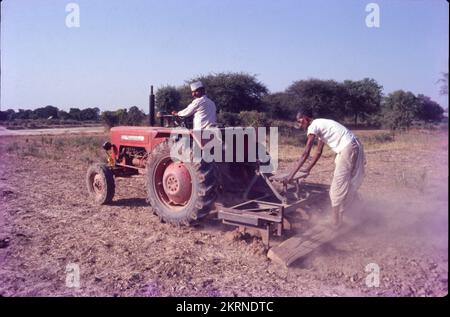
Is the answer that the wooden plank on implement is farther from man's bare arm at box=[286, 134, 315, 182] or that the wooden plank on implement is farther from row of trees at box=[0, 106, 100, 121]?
row of trees at box=[0, 106, 100, 121]

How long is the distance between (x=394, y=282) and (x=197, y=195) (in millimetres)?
2408

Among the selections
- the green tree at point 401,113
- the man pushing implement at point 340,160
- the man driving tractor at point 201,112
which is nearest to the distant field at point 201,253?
the man pushing implement at point 340,160

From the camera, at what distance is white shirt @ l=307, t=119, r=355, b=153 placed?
4.90 metres

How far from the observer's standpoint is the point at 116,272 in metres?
4.16

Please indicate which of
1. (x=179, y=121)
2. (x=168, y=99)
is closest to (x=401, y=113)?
(x=168, y=99)

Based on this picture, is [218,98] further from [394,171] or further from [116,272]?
[116,272]

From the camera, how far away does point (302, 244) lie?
4398mm

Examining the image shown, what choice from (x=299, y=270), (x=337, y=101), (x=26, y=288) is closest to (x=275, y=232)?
(x=299, y=270)

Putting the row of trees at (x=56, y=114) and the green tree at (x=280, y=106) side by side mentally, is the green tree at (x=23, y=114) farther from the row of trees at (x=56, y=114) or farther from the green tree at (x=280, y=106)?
the green tree at (x=280, y=106)

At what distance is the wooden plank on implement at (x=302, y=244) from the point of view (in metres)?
4.16

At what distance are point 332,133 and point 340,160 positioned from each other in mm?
355

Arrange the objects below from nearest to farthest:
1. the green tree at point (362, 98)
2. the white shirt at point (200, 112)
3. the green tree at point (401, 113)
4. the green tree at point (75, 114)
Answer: the white shirt at point (200, 112) → the green tree at point (401, 113) → the green tree at point (362, 98) → the green tree at point (75, 114)

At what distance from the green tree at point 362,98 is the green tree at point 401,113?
579 cm

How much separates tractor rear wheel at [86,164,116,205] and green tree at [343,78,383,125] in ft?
96.5
